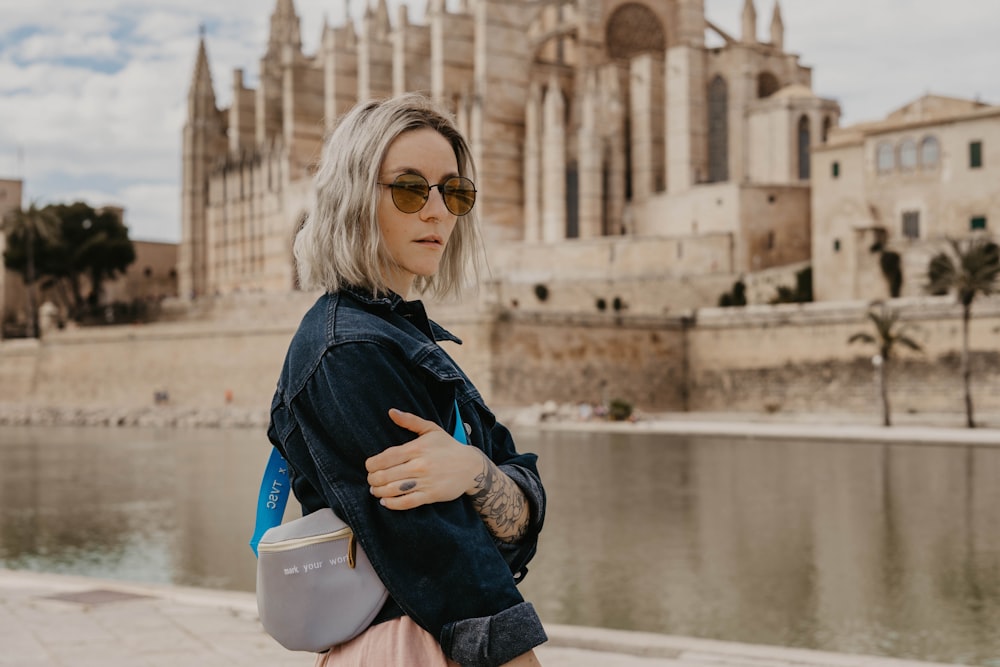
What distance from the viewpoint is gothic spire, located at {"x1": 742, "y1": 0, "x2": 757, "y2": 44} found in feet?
130

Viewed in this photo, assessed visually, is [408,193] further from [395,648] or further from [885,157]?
[885,157]

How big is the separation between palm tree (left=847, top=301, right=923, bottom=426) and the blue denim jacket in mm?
25417

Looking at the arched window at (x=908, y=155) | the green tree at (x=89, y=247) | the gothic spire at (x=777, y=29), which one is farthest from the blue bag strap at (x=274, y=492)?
the green tree at (x=89, y=247)

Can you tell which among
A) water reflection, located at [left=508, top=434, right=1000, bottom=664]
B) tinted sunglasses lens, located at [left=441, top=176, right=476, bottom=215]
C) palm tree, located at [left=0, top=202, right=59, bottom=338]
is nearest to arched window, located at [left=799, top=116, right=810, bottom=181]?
water reflection, located at [left=508, top=434, right=1000, bottom=664]

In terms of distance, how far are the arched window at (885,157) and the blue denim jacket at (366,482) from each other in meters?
30.4

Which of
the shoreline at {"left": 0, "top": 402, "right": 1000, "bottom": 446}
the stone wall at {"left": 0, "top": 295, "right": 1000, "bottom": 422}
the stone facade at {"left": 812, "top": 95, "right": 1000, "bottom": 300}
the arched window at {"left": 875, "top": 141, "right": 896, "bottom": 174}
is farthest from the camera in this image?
the arched window at {"left": 875, "top": 141, "right": 896, "bottom": 174}

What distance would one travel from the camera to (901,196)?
30.0 m

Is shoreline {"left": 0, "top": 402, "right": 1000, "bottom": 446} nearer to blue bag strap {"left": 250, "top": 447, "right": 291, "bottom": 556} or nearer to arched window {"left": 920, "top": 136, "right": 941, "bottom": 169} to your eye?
arched window {"left": 920, "top": 136, "right": 941, "bottom": 169}

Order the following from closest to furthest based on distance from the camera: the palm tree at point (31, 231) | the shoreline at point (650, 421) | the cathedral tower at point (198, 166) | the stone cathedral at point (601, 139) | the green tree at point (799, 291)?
1. the shoreline at point (650, 421)
2. the green tree at point (799, 291)
3. the stone cathedral at point (601, 139)
4. the palm tree at point (31, 231)
5. the cathedral tower at point (198, 166)

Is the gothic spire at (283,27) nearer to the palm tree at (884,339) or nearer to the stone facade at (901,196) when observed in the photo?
the stone facade at (901,196)

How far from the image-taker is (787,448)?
69.3 ft

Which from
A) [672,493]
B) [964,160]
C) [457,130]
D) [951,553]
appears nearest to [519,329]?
[964,160]

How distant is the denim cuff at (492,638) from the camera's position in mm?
1583

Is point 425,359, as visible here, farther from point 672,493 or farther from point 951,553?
point 672,493
